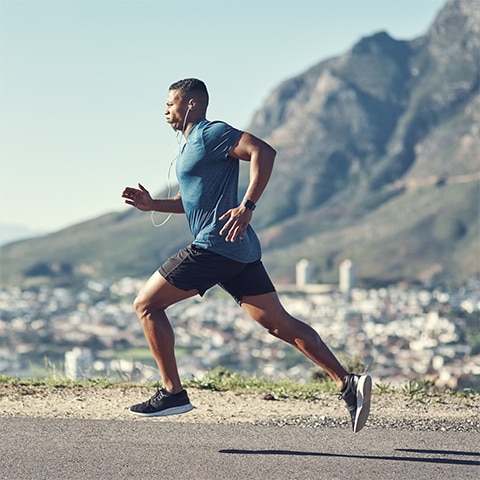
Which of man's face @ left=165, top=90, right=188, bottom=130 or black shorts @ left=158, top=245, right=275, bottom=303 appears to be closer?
black shorts @ left=158, top=245, right=275, bottom=303

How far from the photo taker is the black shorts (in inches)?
216

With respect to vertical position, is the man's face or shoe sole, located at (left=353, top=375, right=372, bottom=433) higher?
the man's face

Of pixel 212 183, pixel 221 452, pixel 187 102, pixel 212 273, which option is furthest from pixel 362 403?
pixel 187 102

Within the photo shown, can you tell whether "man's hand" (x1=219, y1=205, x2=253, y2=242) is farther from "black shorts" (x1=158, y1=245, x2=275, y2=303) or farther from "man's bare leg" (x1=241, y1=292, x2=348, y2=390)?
"man's bare leg" (x1=241, y1=292, x2=348, y2=390)

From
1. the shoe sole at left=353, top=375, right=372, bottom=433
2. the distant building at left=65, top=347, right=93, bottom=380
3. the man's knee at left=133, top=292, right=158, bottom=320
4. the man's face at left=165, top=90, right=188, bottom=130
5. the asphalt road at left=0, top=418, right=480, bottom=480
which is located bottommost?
the asphalt road at left=0, top=418, right=480, bottom=480

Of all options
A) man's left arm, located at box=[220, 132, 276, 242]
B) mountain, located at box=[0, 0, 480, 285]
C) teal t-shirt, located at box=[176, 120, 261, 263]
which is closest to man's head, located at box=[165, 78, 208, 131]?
teal t-shirt, located at box=[176, 120, 261, 263]

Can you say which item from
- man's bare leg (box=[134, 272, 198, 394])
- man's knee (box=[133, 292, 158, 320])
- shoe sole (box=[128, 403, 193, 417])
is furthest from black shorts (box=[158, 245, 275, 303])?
shoe sole (box=[128, 403, 193, 417])

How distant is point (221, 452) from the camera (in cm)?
505

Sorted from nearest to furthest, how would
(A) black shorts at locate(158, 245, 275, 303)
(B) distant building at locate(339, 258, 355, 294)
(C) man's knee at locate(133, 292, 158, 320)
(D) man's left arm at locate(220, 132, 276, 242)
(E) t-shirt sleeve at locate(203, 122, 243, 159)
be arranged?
1. (D) man's left arm at locate(220, 132, 276, 242)
2. (E) t-shirt sleeve at locate(203, 122, 243, 159)
3. (A) black shorts at locate(158, 245, 275, 303)
4. (C) man's knee at locate(133, 292, 158, 320)
5. (B) distant building at locate(339, 258, 355, 294)

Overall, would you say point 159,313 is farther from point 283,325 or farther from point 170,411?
point 283,325

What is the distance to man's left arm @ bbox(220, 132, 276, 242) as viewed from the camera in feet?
17.2

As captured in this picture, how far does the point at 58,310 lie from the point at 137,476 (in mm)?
111168

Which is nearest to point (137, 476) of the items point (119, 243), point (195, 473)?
point (195, 473)

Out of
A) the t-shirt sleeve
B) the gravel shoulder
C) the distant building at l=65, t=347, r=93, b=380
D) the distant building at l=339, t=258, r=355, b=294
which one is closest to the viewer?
the t-shirt sleeve
